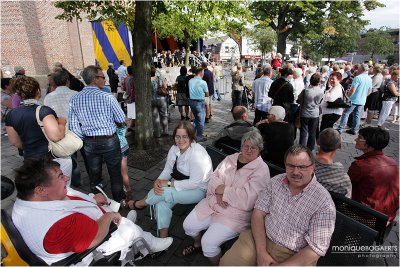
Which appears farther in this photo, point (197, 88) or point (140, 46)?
point (197, 88)

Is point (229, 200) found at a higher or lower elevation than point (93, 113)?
lower

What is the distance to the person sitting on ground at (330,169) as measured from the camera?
2.37 meters

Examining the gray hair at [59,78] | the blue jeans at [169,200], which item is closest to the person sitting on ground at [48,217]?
the blue jeans at [169,200]

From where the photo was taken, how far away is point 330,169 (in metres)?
2.43

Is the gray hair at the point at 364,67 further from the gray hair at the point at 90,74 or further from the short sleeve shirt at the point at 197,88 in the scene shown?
the gray hair at the point at 90,74

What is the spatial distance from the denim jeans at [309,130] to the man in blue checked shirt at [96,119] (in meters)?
3.93

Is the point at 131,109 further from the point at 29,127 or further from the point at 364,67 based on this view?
the point at 364,67

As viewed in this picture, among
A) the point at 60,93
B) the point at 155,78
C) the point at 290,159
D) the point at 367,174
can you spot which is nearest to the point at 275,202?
the point at 290,159

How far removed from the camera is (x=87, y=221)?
1.89m

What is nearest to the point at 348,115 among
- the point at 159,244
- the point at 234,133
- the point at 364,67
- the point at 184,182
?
the point at 364,67

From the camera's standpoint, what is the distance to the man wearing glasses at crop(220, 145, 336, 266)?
1.94m

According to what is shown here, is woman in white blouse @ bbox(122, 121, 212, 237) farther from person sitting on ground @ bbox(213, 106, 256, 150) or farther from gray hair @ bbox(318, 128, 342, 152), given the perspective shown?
gray hair @ bbox(318, 128, 342, 152)

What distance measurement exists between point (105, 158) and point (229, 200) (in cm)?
187

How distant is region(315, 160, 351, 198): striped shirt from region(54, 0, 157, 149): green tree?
379 cm
